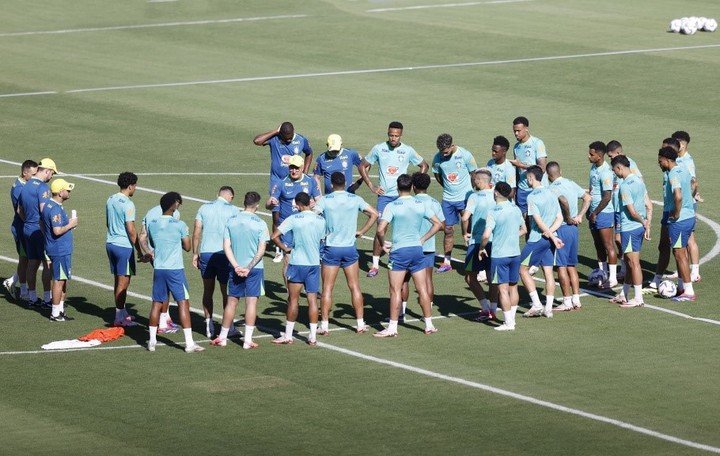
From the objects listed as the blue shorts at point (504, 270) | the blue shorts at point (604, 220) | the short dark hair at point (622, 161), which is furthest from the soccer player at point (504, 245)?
the blue shorts at point (604, 220)

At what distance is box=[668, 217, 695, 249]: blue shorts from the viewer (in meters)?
25.3

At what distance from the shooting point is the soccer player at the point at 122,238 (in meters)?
23.5

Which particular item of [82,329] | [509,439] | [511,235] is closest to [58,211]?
[82,329]

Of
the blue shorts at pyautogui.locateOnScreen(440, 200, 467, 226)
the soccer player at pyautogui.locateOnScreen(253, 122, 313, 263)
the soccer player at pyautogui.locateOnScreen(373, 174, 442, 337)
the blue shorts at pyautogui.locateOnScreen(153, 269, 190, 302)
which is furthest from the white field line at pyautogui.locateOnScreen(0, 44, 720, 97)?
the blue shorts at pyautogui.locateOnScreen(153, 269, 190, 302)

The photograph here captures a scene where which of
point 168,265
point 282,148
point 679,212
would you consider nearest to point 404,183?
point 168,265

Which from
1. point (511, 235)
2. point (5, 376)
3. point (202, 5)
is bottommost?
point (5, 376)

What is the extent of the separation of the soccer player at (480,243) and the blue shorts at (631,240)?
2.43m

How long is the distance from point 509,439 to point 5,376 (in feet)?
25.4

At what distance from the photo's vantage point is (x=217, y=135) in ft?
134

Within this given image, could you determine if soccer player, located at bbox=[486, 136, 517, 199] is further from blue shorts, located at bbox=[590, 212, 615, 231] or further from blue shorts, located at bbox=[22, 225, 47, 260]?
blue shorts, located at bbox=[22, 225, 47, 260]

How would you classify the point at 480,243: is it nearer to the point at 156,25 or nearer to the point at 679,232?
the point at 679,232

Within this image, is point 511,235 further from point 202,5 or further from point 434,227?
point 202,5

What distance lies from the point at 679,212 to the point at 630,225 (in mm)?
905

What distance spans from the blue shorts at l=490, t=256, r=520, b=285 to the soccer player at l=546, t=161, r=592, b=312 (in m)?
1.24
